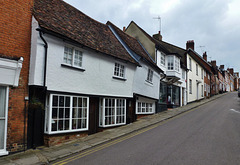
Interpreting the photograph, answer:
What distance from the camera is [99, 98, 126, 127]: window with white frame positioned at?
39.1 feet

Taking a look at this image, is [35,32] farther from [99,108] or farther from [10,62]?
[99,108]

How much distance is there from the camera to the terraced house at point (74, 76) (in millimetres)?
8461

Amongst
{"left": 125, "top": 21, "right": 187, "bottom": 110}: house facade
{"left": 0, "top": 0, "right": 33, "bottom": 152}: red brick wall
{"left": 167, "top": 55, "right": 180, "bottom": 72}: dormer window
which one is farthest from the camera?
{"left": 167, "top": 55, "right": 180, "bottom": 72}: dormer window

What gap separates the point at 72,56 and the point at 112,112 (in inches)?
189

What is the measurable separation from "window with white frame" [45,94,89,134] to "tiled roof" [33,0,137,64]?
295 centimetres

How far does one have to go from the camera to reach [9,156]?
7.01 metres

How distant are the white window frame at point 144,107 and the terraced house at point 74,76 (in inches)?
54.7

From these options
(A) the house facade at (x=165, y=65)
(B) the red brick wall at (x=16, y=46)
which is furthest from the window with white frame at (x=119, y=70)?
(A) the house facade at (x=165, y=65)

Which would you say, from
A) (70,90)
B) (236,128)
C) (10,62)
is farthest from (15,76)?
(236,128)

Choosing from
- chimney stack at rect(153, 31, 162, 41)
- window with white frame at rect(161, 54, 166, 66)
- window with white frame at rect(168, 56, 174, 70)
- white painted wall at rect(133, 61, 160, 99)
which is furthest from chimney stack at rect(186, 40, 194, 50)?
white painted wall at rect(133, 61, 160, 99)

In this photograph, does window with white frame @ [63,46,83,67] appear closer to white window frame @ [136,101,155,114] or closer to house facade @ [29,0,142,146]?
house facade @ [29,0,142,146]

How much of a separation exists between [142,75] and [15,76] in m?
10.6

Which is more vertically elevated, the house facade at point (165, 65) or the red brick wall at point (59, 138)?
the house facade at point (165, 65)

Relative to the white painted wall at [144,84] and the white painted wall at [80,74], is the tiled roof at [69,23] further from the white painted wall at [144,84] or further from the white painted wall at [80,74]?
the white painted wall at [144,84]
